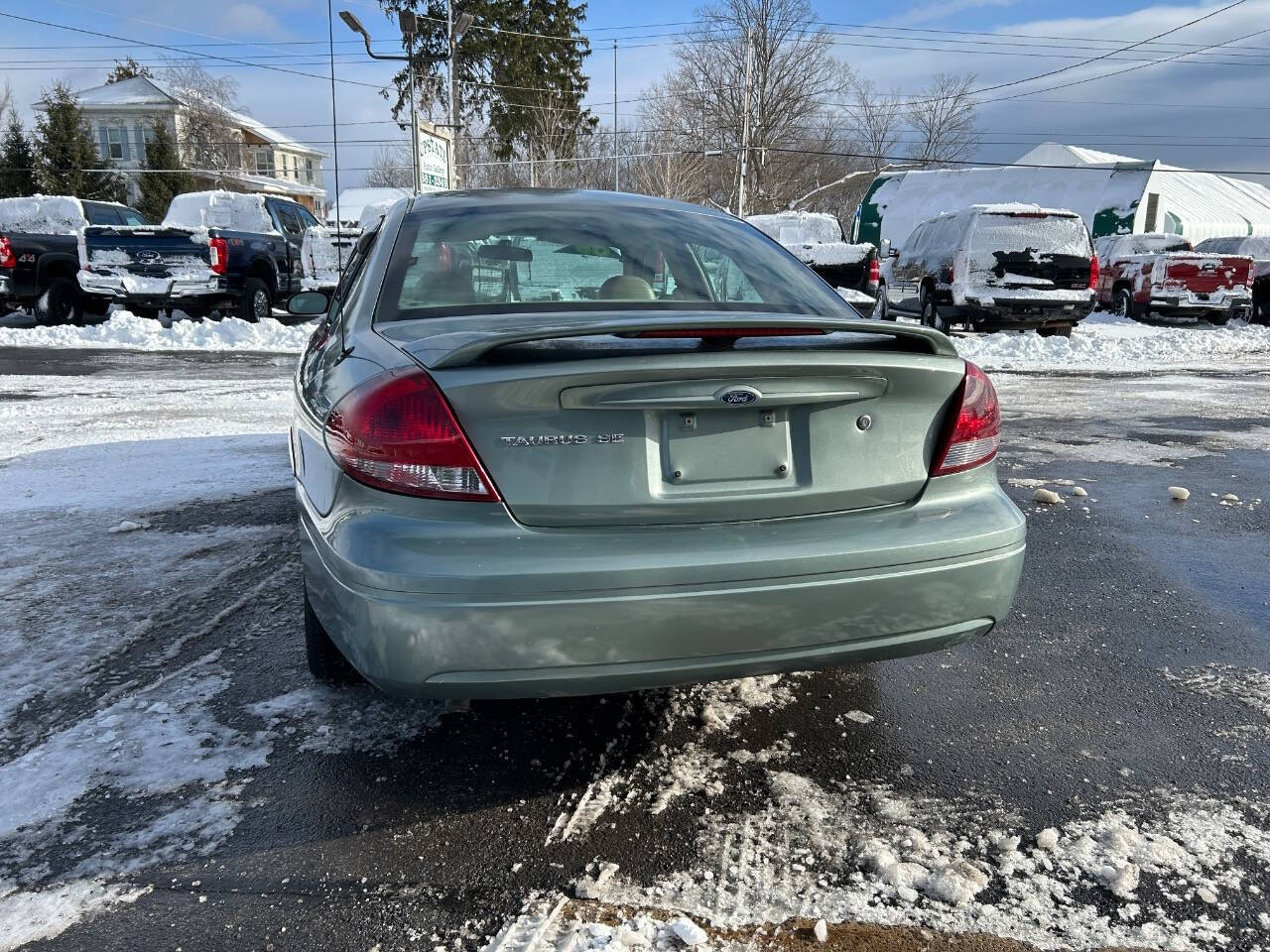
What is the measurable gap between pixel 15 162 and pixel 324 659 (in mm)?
53275

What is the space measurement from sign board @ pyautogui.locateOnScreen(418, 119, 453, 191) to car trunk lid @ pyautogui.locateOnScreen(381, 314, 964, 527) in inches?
705

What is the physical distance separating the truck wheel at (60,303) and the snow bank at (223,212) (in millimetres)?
1992

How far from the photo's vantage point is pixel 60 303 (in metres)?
15.2

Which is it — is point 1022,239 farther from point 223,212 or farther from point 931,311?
point 223,212

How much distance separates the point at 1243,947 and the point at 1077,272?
13322 millimetres

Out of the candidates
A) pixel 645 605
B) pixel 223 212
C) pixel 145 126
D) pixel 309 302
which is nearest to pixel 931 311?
pixel 309 302

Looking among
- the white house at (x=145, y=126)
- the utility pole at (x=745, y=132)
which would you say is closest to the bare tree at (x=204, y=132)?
the white house at (x=145, y=126)

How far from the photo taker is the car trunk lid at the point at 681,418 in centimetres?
206

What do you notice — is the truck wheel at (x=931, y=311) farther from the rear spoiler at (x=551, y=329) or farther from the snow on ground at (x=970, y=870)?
the snow on ground at (x=970, y=870)

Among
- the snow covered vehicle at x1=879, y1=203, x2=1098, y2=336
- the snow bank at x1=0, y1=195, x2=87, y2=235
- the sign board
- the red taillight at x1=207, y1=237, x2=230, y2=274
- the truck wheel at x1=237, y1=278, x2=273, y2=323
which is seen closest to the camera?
the snow covered vehicle at x1=879, y1=203, x2=1098, y2=336

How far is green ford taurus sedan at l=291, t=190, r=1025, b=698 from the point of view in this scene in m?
2.04

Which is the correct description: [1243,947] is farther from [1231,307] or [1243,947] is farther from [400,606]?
[1231,307]

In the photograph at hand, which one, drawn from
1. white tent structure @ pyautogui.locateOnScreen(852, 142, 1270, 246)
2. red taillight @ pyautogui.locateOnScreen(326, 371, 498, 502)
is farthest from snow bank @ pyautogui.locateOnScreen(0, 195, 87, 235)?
white tent structure @ pyautogui.locateOnScreen(852, 142, 1270, 246)

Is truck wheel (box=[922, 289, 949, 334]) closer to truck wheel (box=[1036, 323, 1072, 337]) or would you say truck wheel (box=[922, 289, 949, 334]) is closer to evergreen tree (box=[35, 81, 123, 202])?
truck wheel (box=[1036, 323, 1072, 337])
